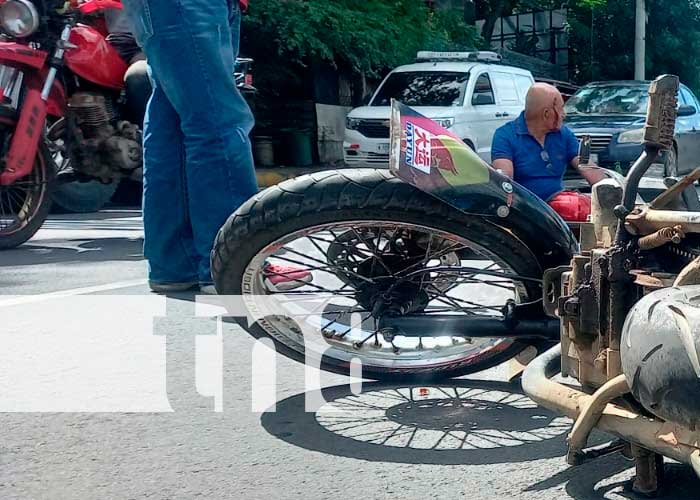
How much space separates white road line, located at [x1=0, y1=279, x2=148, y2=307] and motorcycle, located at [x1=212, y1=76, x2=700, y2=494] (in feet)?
5.79

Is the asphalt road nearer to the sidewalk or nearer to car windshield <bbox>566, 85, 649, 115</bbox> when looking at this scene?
car windshield <bbox>566, 85, 649, 115</bbox>

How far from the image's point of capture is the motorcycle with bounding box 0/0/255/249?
6816 millimetres

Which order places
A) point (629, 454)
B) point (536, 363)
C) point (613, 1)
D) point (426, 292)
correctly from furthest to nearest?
point (613, 1) → point (426, 292) → point (536, 363) → point (629, 454)

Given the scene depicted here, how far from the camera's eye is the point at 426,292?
10.9 feet

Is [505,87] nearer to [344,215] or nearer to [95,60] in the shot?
[95,60]

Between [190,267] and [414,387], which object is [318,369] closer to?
[414,387]

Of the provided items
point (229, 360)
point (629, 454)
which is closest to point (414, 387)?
point (229, 360)

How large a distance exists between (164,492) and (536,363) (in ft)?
3.11

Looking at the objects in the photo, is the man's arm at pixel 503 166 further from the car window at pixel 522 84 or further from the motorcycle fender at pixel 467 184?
the car window at pixel 522 84

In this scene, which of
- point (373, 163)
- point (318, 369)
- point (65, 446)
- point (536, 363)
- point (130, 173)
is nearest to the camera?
point (536, 363)

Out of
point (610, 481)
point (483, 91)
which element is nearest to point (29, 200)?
point (610, 481)

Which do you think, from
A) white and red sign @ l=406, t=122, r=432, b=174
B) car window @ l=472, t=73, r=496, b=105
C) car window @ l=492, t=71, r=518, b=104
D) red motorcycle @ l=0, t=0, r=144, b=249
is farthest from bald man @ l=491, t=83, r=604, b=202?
car window @ l=492, t=71, r=518, b=104

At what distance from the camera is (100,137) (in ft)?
24.1

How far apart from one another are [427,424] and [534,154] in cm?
168
